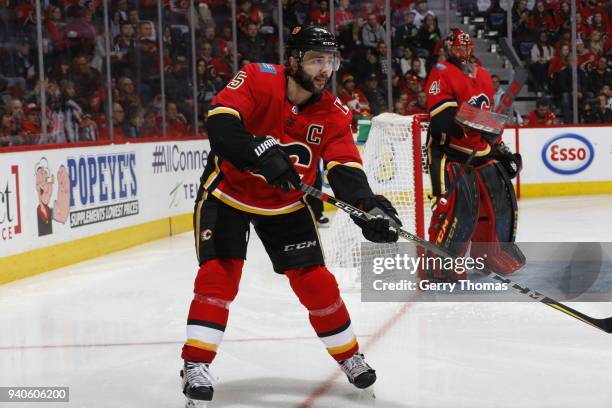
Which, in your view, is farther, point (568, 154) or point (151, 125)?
point (568, 154)

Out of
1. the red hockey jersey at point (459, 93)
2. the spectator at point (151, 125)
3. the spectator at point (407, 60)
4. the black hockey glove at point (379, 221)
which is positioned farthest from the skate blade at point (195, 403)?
the spectator at point (407, 60)

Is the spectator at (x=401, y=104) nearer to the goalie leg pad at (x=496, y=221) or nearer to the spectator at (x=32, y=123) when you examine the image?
the spectator at (x=32, y=123)

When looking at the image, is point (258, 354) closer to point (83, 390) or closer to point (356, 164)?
point (83, 390)

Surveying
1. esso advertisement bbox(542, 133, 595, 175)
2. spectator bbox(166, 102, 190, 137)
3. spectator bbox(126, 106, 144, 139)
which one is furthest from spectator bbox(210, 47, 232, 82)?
esso advertisement bbox(542, 133, 595, 175)

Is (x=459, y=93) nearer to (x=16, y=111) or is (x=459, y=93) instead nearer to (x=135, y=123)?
(x=16, y=111)

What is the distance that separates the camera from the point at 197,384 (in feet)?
9.66

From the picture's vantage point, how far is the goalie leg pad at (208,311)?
2963mm

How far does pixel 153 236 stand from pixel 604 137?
4788 mm

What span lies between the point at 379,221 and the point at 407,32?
7.81 meters

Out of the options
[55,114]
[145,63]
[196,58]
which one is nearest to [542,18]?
[196,58]

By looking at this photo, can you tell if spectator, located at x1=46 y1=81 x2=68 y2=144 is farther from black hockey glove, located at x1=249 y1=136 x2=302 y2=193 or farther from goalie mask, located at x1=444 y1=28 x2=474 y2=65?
black hockey glove, located at x1=249 y1=136 x2=302 y2=193

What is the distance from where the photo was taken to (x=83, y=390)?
10.8ft

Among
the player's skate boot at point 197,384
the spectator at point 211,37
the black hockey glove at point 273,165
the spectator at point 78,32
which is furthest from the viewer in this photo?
the spectator at point 211,37

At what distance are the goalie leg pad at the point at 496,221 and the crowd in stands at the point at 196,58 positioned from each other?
2800 millimetres
